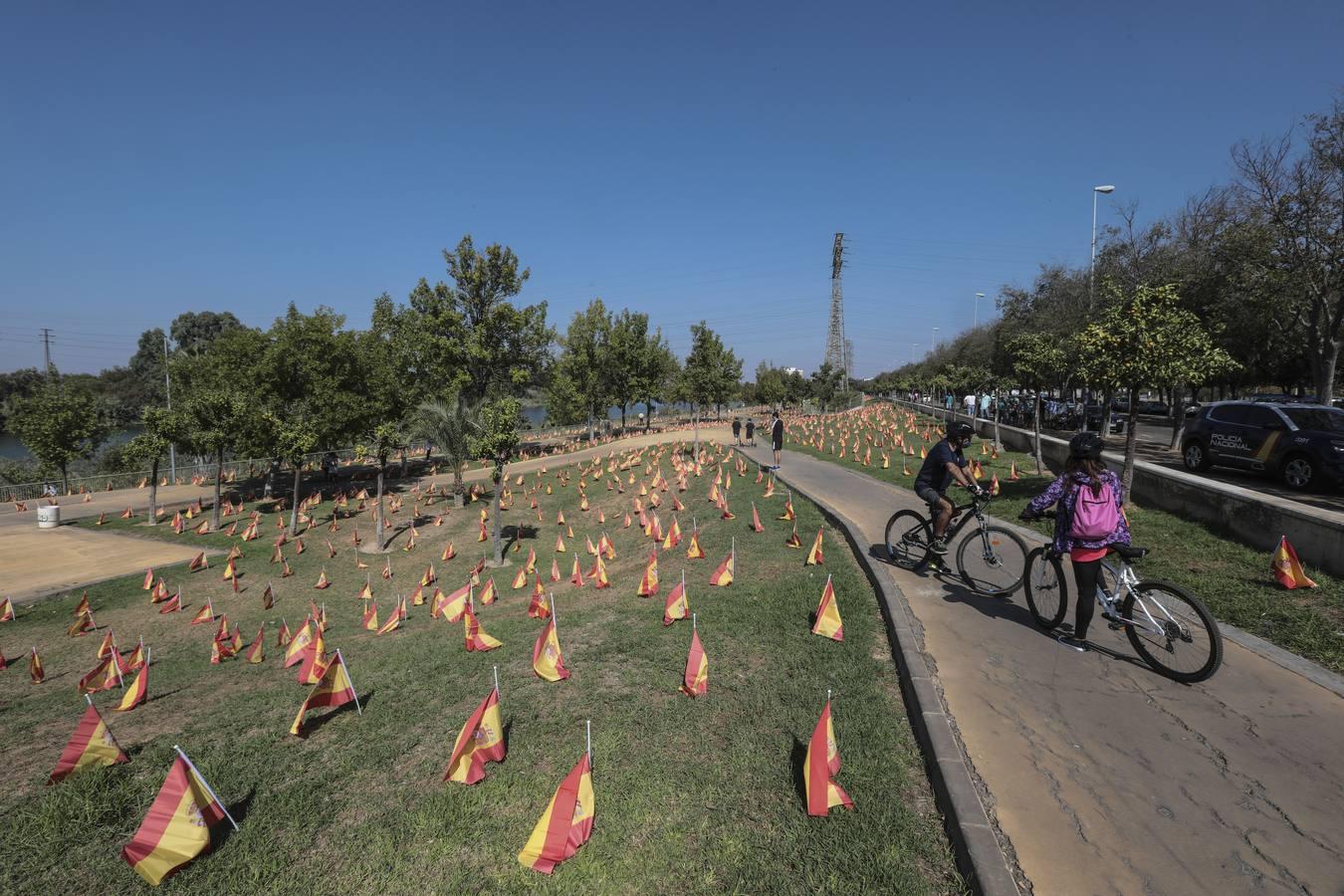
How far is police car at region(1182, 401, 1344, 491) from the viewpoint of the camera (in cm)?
1162

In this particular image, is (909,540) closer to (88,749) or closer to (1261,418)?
Answer: (88,749)

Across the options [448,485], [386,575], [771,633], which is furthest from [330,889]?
[448,485]

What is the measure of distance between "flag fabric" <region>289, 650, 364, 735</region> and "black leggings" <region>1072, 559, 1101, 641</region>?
22.5 feet

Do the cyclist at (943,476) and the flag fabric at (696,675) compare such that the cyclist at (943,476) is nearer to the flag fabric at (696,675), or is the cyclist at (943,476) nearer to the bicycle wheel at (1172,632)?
the bicycle wheel at (1172,632)

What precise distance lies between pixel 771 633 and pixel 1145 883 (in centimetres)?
379

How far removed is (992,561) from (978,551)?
38cm

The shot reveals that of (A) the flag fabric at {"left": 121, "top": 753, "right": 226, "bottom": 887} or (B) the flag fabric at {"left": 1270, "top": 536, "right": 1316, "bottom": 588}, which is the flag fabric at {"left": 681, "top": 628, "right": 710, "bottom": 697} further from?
(B) the flag fabric at {"left": 1270, "top": 536, "right": 1316, "bottom": 588}

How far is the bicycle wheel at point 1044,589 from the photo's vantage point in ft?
19.9

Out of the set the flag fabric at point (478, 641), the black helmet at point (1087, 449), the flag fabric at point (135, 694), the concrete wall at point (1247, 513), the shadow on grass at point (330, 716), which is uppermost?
the black helmet at point (1087, 449)

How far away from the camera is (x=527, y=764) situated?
453 centimetres

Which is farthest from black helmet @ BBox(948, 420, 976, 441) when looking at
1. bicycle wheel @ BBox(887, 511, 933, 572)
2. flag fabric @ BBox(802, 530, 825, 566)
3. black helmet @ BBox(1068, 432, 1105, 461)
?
flag fabric @ BBox(802, 530, 825, 566)

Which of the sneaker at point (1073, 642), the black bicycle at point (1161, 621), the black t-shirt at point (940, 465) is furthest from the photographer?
the black t-shirt at point (940, 465)

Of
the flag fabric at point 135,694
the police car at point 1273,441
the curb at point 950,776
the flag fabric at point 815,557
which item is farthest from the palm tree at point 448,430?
the police car at point 1273,441

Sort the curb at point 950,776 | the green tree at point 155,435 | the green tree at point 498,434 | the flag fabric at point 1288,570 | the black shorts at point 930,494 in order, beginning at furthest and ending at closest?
the green tree at point 155,435 → the green tree at point 498,434 → the black shorts at point 930,494 → the flag fabric at point 1288,570 → the curb at point 950,776
